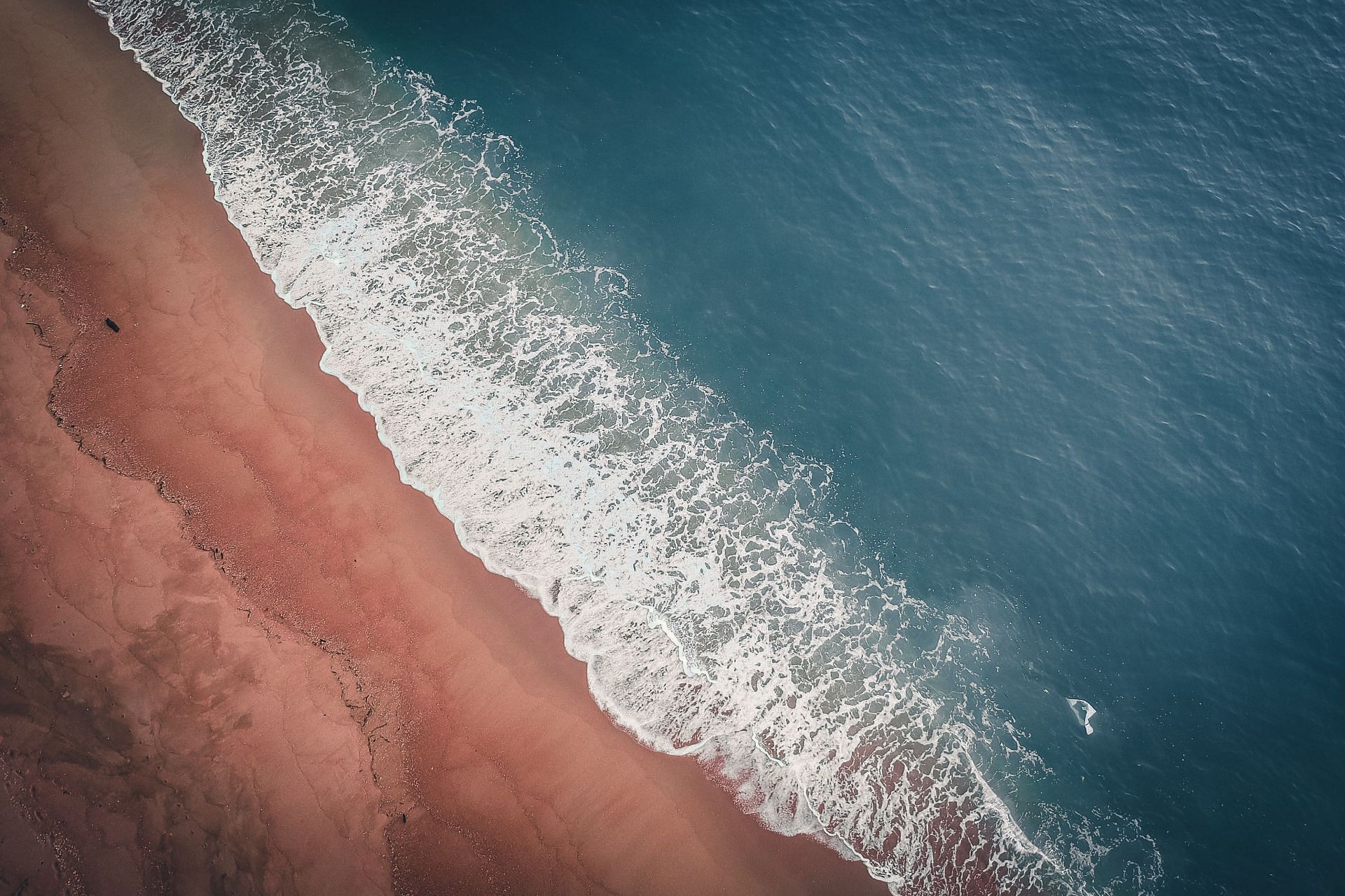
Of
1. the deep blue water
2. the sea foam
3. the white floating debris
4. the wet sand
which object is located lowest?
the wet sand

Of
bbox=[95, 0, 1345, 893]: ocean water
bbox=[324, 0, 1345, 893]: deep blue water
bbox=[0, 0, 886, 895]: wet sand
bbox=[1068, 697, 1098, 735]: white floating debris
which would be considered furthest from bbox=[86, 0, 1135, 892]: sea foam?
bbox=[1068, 697, 1098, 735]: white floating debris

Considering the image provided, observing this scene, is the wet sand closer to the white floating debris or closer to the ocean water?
the ocean water

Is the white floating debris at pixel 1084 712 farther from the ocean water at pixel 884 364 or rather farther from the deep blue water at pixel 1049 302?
the deep blue water at pixel 1049 302

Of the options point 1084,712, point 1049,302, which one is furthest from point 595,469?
point 1049,302

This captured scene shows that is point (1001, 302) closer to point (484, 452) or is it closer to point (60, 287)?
point (484, 452)

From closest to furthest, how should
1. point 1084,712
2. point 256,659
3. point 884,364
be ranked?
1. point 256,659
2. point 1084,712
3. point 884,364

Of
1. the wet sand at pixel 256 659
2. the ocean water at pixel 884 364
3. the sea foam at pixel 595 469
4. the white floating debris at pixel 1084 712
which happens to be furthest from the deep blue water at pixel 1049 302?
the wet sand at pixel 256 659

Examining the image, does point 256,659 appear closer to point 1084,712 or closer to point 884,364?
point 884,364
